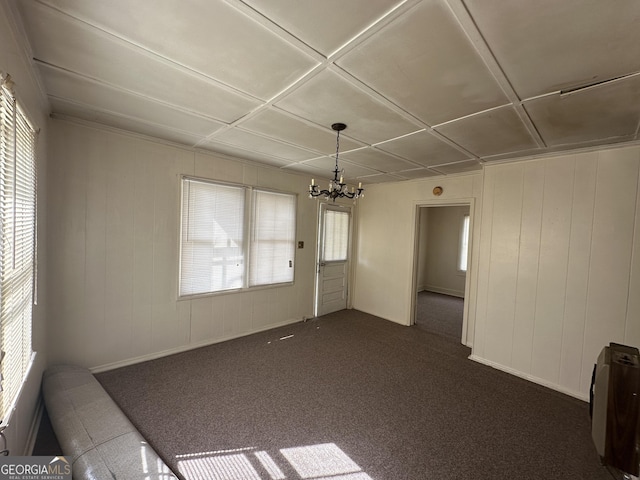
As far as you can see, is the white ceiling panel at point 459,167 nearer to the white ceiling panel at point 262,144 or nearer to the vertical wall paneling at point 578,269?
the vertical wall paneling at point 578,269

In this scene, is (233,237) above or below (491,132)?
below

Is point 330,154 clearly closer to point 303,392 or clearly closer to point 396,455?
point 303,392

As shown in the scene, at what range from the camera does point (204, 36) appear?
140 centimetres

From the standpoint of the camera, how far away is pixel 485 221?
3479 millimetres

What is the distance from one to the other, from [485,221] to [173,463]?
3927 millimetres

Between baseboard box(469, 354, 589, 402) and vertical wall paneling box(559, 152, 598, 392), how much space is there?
48mm

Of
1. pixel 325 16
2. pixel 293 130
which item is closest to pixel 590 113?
pixel 325 16

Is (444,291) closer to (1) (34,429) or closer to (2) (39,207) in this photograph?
(1) (34,429)

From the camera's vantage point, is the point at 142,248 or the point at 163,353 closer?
the point at 142,248

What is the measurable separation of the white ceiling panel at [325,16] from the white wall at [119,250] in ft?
8.13

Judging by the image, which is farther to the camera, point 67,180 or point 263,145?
point 263,145

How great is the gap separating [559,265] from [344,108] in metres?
2.83

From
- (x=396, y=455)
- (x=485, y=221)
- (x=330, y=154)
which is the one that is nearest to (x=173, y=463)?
(x=396, y=455)

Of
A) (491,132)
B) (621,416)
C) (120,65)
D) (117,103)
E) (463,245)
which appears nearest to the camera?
(621,416)
